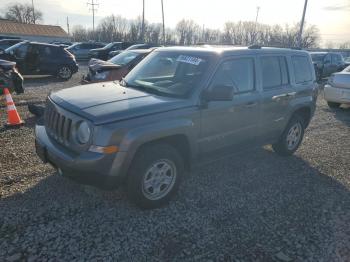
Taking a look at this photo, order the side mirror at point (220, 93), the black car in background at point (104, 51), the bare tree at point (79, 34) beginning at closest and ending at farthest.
A: the side mirror at point (220, 93)
the black car in background at point (104, 51)
the bare tree at point (79, 34)

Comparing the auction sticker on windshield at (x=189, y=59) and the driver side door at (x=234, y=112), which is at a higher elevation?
the auction sticker on windshield at (x=189, y=59)

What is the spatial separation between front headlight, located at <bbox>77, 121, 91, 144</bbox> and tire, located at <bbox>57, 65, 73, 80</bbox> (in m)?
12.1

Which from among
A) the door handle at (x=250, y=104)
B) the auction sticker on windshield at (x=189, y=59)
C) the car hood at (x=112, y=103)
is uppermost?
the auction sticker on windshield at (x=189, y=59)

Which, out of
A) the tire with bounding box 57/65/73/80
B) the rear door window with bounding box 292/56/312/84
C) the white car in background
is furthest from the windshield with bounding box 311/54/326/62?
the rear door window with bounding box 292/56/312/84

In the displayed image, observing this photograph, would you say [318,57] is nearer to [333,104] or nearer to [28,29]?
[333,104]

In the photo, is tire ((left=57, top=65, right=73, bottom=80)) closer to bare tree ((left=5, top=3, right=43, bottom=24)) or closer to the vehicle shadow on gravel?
the vehicle shadow on gravel

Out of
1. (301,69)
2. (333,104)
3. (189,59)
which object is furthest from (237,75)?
(333,104)

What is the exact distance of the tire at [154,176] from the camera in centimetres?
354

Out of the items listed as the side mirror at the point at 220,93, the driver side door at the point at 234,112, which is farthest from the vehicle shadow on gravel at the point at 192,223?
the side mirror at the point at 220,93

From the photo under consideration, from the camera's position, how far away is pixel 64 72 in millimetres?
14617

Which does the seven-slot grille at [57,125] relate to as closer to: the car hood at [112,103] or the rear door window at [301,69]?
the car hood at [112,103]

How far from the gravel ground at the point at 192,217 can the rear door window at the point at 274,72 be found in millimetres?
1443

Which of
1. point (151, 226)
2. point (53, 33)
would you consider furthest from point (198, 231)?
point (53, 33)

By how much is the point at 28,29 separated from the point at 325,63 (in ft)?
190
